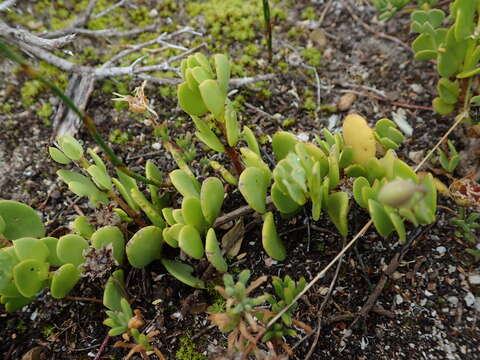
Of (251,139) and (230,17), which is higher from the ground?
(230,17)

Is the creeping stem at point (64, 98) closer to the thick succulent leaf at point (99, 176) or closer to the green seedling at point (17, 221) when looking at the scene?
the thick succulent leaf at point (99, 176)

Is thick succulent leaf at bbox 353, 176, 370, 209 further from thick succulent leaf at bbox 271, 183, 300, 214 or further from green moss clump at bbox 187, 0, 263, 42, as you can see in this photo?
green moss clump at bbox 187, 0, 263, 42

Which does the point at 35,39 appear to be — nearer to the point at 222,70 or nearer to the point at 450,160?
the point at 222,70

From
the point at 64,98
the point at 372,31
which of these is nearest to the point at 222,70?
the point at 64,98

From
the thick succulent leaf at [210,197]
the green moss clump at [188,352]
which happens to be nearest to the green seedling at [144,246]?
the thick succulent leaf at [210,197]

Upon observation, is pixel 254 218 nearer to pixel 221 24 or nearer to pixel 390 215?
pixel 390 215

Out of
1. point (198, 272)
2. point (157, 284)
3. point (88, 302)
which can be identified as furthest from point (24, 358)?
point (198, 272)
